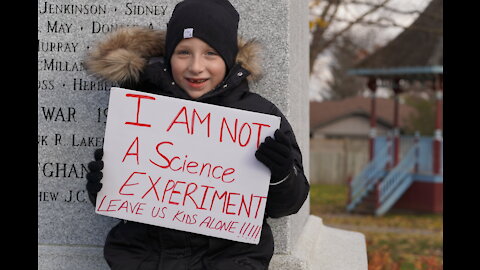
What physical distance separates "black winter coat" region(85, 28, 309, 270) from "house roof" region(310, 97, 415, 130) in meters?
31.6

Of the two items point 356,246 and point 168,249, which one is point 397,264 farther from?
point 168,249

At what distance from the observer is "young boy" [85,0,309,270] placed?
92.7 inches

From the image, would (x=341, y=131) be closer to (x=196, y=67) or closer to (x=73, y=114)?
(x=73, y=114)

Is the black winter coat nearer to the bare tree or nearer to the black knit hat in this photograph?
the black knit hat

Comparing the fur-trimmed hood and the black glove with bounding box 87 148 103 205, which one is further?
the fur-trimmed hood

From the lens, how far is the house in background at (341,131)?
2442cm

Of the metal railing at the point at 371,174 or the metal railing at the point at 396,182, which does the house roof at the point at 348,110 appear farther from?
the metal railing at the point at 396,182

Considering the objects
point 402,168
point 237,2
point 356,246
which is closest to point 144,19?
point 237,2

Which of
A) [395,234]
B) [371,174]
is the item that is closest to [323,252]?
[395,234]

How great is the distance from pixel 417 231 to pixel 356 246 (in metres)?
7.56

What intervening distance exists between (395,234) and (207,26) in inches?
351

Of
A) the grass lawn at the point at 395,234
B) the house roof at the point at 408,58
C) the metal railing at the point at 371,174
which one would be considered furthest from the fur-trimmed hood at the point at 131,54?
the metal railing at the point at 371,174

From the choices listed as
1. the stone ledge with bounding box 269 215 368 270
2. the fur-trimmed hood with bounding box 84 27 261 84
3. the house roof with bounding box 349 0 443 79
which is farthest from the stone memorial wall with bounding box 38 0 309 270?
the house roof with bounding box 349 0 443 79

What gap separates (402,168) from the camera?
13.9 meters
